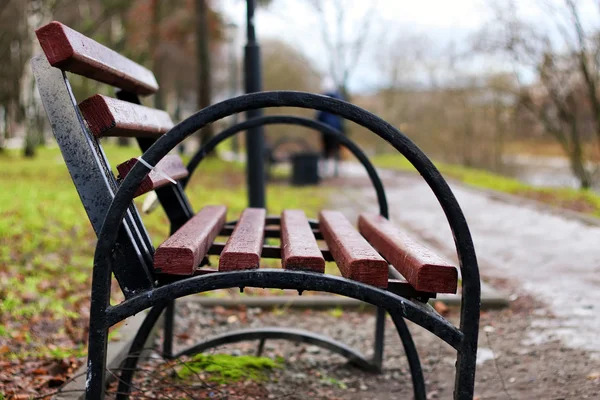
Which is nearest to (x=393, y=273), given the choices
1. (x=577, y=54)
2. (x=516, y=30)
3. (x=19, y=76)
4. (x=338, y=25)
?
(x=577, y=54)

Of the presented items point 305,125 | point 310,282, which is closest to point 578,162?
point 305,125

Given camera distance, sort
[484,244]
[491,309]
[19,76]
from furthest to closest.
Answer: [19,76] → [484,244] → [491,309]

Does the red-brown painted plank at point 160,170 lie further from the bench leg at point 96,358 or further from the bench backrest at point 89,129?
the bench leg at point 96,358

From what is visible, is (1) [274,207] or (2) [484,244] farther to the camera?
(1) [274,207]

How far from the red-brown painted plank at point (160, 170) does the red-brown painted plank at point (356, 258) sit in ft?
1.93

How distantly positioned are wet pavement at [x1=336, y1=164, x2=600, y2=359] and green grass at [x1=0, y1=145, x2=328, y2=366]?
153cm

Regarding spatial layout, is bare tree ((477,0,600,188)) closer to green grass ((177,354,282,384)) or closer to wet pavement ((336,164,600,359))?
wet pavement ((336,164,600,359))

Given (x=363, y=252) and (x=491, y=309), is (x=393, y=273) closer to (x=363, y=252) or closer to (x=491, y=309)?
(x=363, y=252)

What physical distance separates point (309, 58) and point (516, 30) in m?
16.2

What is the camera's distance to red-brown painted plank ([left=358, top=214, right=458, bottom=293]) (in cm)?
172

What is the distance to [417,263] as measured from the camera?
69.2 inches

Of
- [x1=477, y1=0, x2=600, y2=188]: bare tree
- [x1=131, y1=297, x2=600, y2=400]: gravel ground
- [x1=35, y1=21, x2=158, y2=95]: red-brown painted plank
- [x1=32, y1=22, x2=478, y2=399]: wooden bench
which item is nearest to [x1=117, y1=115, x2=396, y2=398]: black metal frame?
[x1=131, y1=297, x2=600, y2=400]: gravel ground

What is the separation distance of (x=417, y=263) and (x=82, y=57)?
1.06 metres

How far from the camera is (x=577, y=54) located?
10.5 m
